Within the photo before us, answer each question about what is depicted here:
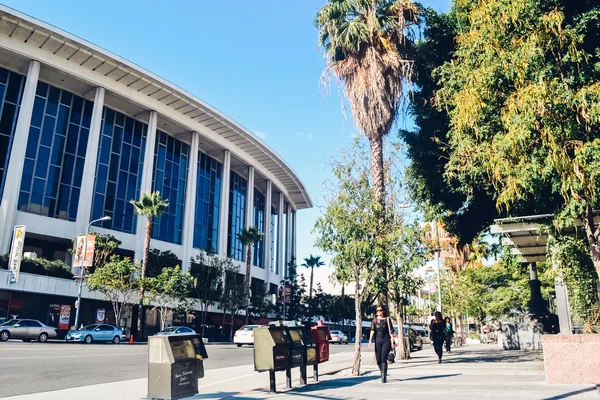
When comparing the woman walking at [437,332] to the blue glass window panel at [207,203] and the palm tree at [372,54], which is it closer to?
the palm tree at [372,54]

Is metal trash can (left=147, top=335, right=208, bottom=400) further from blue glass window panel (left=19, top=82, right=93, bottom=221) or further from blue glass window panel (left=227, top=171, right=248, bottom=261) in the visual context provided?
blue glass window panel (left=227, top=171, right=248, bottom=261)

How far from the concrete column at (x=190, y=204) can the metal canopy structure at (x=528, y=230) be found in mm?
38720

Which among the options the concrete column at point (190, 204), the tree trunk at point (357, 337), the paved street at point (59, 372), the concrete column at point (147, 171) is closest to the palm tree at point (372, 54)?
the tree trunk at point (357, 337)

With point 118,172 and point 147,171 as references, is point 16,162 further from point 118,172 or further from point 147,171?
point 147,171

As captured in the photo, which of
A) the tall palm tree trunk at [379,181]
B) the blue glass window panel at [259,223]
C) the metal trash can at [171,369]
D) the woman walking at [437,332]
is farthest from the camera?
the blue glass window panel at [259,223]

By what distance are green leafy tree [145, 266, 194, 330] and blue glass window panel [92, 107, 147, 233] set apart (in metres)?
9.79

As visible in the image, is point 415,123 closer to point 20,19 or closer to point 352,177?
point 352,177

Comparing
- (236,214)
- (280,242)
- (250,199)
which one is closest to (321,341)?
(236,214)

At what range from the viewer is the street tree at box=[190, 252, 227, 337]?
47.2 m

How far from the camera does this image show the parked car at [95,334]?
1208 inches

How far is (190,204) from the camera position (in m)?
53.4

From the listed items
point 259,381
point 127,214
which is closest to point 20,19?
point 127,214

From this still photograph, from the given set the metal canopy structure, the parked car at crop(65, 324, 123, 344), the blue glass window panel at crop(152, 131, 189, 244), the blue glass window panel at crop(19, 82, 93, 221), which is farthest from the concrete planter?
the blue glass window panel at crop(152, 131, 189, 244)

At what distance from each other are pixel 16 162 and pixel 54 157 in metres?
4.19
